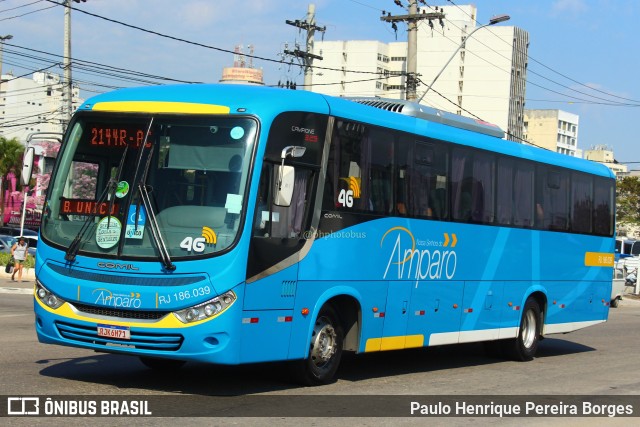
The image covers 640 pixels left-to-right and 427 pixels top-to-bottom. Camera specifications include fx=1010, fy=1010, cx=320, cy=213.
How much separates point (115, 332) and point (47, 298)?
98 cm

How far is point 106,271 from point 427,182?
5113 mm

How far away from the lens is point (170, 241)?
396 inches

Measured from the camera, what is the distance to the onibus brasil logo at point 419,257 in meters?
12.9

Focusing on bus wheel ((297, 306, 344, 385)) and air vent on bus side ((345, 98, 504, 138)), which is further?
air vent on bus side ((345, 98, 504, 138))

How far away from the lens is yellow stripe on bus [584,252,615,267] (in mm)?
18750

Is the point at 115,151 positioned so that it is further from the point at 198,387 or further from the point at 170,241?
the point at 198,387

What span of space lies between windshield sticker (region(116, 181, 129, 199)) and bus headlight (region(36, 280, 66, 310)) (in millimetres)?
1230

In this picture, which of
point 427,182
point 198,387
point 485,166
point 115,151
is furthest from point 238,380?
point 485,166

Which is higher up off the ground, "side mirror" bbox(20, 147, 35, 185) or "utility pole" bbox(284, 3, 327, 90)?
"utility pole" bbox(284, 3, 327, 90)

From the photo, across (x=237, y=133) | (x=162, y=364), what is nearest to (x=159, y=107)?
(x=237, y=133)

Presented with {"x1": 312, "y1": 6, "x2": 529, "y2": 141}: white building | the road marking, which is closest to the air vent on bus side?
the road marking

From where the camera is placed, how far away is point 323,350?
1166cm

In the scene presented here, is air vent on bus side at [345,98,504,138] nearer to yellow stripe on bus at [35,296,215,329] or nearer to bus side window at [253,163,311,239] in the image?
bus side window at [253,163,311,239]

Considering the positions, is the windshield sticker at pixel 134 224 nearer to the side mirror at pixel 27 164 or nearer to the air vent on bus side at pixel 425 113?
→ the side mirror at pixel 27 164
